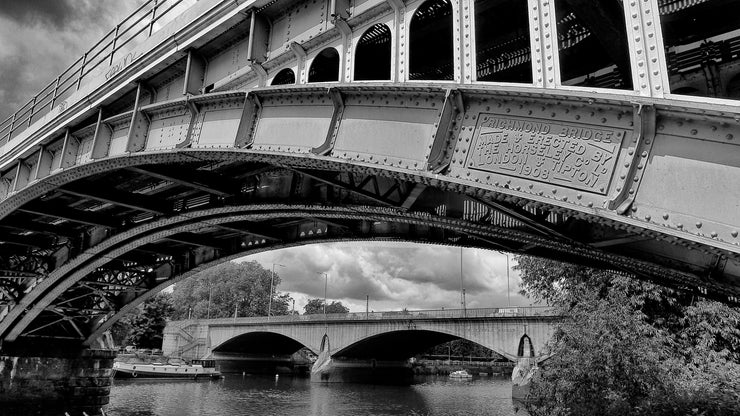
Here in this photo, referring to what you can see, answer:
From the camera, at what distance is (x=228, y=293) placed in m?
99.1

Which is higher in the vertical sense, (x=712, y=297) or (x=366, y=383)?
(x=712, y=297)

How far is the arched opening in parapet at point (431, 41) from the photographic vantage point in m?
7.71

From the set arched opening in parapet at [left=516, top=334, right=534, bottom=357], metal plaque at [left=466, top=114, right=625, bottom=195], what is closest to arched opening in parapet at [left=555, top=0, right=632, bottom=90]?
metal plaque at [left=466, top=114, right=625, bottom=195]

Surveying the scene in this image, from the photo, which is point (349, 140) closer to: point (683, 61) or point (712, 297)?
point (683, 61)

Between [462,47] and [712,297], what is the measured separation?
8.20m

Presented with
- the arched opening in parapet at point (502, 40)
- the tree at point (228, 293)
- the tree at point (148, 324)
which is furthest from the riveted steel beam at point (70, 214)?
the tree at point (228, 293)

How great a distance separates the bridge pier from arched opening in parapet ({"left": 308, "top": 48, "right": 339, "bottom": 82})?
23.3 metres

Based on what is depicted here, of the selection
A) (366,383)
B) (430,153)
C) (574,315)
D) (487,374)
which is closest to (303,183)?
(430,153)

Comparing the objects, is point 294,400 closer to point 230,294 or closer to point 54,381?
point 54,381

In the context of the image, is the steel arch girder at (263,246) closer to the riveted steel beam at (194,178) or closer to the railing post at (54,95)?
the riveted steel beam at (194,178)

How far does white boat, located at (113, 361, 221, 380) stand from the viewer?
4725 centimetres

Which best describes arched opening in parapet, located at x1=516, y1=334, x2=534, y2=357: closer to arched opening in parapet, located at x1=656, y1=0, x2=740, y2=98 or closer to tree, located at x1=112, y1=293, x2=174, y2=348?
arched opening in parapet, located at x1=656, y1=0, x2=740, y2=98

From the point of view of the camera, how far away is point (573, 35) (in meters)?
7.25

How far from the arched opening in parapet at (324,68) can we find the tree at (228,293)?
8955 cm
